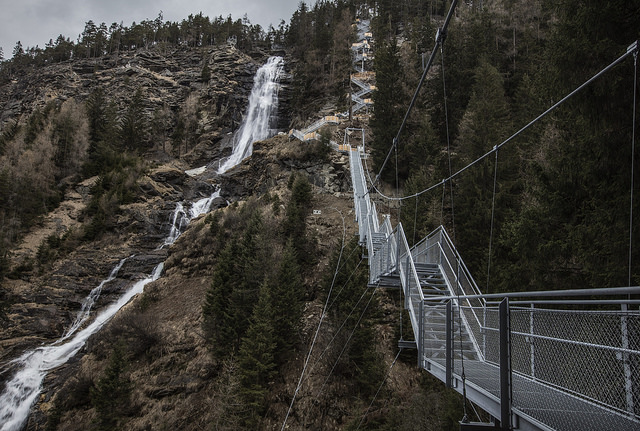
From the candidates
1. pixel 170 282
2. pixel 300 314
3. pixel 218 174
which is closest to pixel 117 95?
pixel 218 174

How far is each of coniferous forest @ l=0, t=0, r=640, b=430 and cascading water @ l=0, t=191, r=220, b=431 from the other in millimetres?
2447

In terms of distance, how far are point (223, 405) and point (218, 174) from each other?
100ft

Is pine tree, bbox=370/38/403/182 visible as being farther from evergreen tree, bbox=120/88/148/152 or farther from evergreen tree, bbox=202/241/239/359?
evergreen tree, bbox=120/88/148/152

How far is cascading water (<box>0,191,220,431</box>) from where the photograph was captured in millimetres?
18403

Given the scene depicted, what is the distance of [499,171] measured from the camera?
18047mm

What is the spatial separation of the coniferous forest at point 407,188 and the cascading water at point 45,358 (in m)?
2.45

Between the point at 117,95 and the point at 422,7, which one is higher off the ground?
the point at 422,7

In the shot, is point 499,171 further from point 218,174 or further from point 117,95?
point 117,95

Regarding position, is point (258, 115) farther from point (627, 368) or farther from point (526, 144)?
point (627, 368)

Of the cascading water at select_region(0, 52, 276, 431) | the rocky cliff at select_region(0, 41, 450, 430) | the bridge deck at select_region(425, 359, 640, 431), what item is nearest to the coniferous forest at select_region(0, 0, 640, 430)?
the rocky cliff at select_region(0, 41, 450, 430)

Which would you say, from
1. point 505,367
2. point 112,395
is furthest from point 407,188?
point 505,367

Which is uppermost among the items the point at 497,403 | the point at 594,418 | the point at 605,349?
the point at 605,349

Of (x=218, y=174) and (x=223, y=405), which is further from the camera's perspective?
(x=218, y=174)

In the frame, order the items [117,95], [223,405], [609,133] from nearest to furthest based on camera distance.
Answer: [609,133], [223,405], [117,95]
